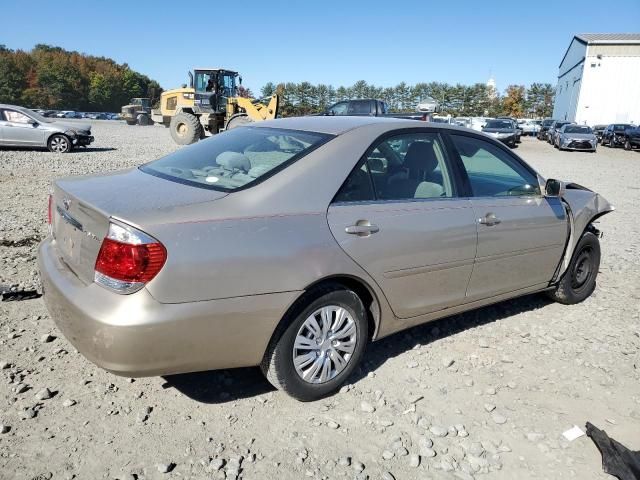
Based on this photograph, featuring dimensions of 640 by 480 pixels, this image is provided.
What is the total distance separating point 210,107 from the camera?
2122cm

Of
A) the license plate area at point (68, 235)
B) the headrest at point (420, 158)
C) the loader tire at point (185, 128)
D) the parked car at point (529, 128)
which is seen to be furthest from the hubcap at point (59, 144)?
the parked car at point (529, 128)

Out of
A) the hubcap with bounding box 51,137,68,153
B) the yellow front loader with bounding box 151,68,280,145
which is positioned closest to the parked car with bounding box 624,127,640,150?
the yellow front loader with bounding box 151,68,280,145

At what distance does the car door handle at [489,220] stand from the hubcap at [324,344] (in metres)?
1.24

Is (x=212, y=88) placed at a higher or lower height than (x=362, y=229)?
higher

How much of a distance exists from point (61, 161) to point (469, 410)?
13.8 metres

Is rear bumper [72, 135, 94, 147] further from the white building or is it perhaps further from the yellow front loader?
the white building

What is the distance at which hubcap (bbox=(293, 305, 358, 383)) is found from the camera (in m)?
2.92

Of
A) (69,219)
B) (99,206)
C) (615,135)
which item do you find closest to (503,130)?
(615,135)

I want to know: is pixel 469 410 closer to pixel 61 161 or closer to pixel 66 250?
pixel 66 250

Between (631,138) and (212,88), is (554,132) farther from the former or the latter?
(212,88)

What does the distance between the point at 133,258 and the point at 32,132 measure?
54.6 ft

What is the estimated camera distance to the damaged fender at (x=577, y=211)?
442 centimetres

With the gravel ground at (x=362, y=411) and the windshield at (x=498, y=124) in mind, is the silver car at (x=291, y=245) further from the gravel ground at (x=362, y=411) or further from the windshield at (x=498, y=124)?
the windshield at (x=498, y=124)

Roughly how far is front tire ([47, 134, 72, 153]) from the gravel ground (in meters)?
14.4
